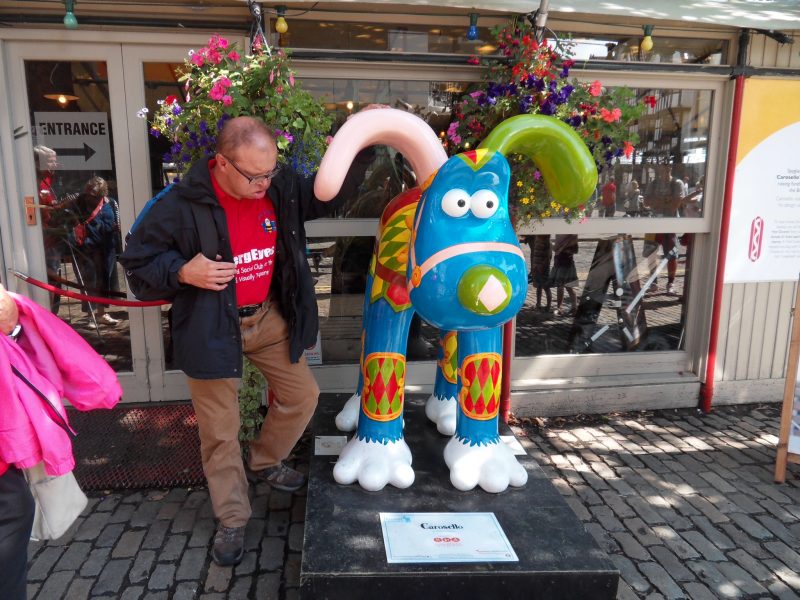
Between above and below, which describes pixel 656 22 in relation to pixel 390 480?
above

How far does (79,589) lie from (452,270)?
7.13 feet

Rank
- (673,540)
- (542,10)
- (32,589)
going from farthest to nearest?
1. (542,10)
2. (673,540)
3. (32,589)

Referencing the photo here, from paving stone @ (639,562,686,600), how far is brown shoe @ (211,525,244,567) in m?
1.92

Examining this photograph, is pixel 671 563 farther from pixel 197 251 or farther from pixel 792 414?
pixel 197 251

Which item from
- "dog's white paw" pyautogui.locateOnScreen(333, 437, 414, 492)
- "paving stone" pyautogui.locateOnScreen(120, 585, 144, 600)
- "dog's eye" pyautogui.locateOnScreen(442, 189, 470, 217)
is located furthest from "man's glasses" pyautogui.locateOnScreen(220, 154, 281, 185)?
"paving stone" pyautogui.locateOnScreen(120, 585, 144, 600)

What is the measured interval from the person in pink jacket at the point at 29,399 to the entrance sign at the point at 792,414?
12.0ft

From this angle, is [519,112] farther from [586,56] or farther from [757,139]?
[757,139]

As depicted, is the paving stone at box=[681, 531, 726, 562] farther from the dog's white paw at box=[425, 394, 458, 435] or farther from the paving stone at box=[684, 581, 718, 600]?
the dog's white paw at box=[425, 394, 458, 435]

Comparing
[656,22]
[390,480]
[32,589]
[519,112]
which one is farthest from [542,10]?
[32,589]

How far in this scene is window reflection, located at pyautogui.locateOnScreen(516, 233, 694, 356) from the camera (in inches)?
185

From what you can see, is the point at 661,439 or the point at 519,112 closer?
the point at 519,112

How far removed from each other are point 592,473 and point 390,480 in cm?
157

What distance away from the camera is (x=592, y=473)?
12.2 feet

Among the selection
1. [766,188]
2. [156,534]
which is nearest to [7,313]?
[156,534]
